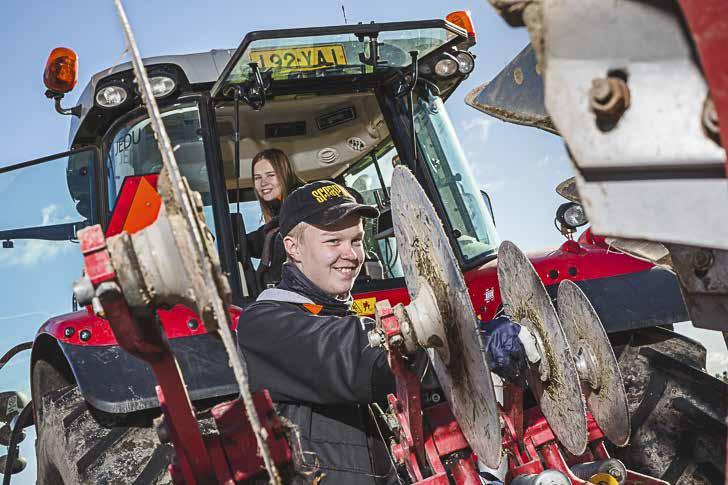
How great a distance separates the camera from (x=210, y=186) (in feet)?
10.4

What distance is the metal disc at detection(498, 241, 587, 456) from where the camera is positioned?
2256 millimetres

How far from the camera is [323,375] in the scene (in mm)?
2199

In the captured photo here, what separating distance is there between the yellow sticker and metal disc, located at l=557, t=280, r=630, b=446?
851 millimetres

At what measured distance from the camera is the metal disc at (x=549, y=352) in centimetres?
226

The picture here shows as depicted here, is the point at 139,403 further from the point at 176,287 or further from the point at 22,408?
the point at 176,287

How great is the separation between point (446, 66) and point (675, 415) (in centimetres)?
185

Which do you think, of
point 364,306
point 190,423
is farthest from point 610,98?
point 364,306

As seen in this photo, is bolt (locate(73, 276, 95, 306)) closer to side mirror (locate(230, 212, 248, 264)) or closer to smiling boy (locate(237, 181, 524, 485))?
smiling boy (locate(237, 181, 524, 485))

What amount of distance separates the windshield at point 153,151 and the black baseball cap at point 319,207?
1.83 feet

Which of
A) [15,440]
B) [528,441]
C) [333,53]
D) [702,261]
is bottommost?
[528,441]

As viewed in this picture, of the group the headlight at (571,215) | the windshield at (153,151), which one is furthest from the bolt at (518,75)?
the windshield at (153,151)

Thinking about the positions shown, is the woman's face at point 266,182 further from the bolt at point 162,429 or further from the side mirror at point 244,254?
the bolt at point 162,429

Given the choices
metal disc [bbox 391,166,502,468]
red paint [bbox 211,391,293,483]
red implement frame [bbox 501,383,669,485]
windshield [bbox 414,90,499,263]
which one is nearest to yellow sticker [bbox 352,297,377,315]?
windshield [bbox 414,90,499,263]

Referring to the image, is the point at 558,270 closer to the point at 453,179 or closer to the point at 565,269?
the point at 565,269
